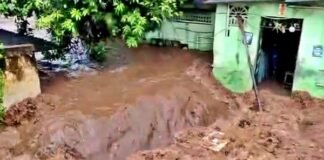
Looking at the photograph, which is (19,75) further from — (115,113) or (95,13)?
(95,13)

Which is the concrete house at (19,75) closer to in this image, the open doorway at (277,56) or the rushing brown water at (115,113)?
the rushing brown water at (115,113)

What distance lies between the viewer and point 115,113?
385 inches

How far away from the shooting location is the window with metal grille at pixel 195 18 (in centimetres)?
1321

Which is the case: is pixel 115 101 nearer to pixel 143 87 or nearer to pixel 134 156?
pixel 143 87

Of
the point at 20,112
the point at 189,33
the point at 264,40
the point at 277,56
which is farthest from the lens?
the point at 189,33

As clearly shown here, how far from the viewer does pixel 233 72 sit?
1173 centimetres

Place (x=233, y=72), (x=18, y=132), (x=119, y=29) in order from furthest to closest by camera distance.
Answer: (x=233, y=72) < (x=119, y=29) < (x=18, y=132)

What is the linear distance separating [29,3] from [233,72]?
5524mm

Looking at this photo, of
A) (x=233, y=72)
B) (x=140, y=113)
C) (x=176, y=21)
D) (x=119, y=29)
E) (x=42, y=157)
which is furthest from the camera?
(x=176, y=21)

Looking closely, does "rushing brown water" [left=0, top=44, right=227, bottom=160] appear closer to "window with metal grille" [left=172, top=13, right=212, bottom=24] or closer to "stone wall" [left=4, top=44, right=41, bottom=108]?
"stone wall" [left=4, top=44, right=41, bottom=108]

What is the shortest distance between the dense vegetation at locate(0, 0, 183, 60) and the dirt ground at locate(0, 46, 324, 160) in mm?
Result: 1376

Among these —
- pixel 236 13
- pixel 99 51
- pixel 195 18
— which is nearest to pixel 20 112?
pixel 99 51

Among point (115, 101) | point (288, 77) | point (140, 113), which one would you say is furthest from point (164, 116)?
point (288, 77)

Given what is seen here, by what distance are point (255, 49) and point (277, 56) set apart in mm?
1877
